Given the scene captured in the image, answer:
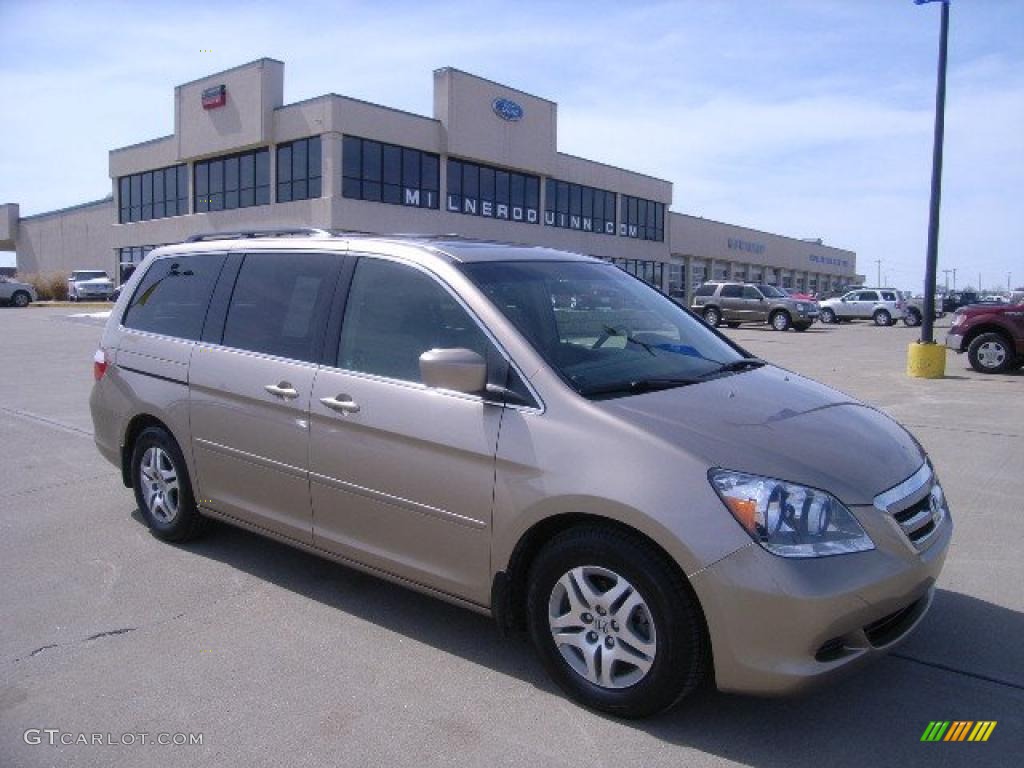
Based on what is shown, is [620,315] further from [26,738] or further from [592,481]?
[26,738]

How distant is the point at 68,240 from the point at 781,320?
168 ft

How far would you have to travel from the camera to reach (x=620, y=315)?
4.33 metres

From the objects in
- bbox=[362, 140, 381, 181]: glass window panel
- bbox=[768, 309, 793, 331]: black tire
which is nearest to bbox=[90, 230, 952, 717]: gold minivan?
bbox=[768, 309, 793, 331]: black tire

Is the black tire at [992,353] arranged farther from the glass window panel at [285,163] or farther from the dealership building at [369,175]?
the glass window panel at [285,163]

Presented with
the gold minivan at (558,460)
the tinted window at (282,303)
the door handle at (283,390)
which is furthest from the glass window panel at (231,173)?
the door handle at (283,390)

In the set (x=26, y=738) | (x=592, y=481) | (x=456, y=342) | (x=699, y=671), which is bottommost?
(x=26, y=738)

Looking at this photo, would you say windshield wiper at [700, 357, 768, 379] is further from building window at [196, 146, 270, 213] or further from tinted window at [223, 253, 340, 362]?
building window at [196, 146, 270, 213]

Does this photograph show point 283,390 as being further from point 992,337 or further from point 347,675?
point 992,337

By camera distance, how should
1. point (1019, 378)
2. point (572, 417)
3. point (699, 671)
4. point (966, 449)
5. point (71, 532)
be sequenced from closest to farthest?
point (699, 671), point (572, 417), point (71, 532), point (966, 449), point (1019, 378)

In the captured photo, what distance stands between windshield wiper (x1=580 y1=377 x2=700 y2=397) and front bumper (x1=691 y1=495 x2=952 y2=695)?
855 mm

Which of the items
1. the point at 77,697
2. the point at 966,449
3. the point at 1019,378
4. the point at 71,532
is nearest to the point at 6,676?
the point at 77,697

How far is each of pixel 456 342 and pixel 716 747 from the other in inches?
75.5

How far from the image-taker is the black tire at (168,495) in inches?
202

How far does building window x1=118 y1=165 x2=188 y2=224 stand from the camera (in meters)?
46.1
